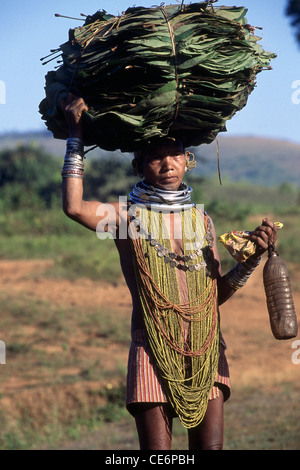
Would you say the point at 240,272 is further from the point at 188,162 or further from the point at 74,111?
the point at 74,111

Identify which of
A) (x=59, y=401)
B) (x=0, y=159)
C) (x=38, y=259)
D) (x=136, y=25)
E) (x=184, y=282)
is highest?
(x=0, y=159)

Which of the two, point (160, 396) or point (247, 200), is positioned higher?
point (247, 200)

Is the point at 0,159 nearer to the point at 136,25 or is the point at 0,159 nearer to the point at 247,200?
the point at 247,200

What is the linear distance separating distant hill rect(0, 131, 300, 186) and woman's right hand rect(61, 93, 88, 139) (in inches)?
2542

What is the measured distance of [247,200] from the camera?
3700cm

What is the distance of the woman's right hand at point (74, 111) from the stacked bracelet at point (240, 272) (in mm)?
963

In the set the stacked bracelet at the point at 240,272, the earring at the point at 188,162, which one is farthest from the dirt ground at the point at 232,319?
the earring at the point at 188,162

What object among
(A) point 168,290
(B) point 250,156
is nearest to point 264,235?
(A) point 168,290

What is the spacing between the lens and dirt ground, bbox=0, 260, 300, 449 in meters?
8.06

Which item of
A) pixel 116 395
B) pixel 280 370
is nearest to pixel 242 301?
pixel 280 370

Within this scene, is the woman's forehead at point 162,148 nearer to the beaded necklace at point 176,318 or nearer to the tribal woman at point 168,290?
the tribal woman at point 168,290

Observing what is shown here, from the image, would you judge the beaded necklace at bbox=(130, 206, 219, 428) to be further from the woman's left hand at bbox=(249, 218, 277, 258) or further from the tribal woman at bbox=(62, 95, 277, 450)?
the woman's left hand at bbox=(249, 218, 277, 258)

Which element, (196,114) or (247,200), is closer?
(196,114)

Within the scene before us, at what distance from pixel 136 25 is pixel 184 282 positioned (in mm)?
1184
